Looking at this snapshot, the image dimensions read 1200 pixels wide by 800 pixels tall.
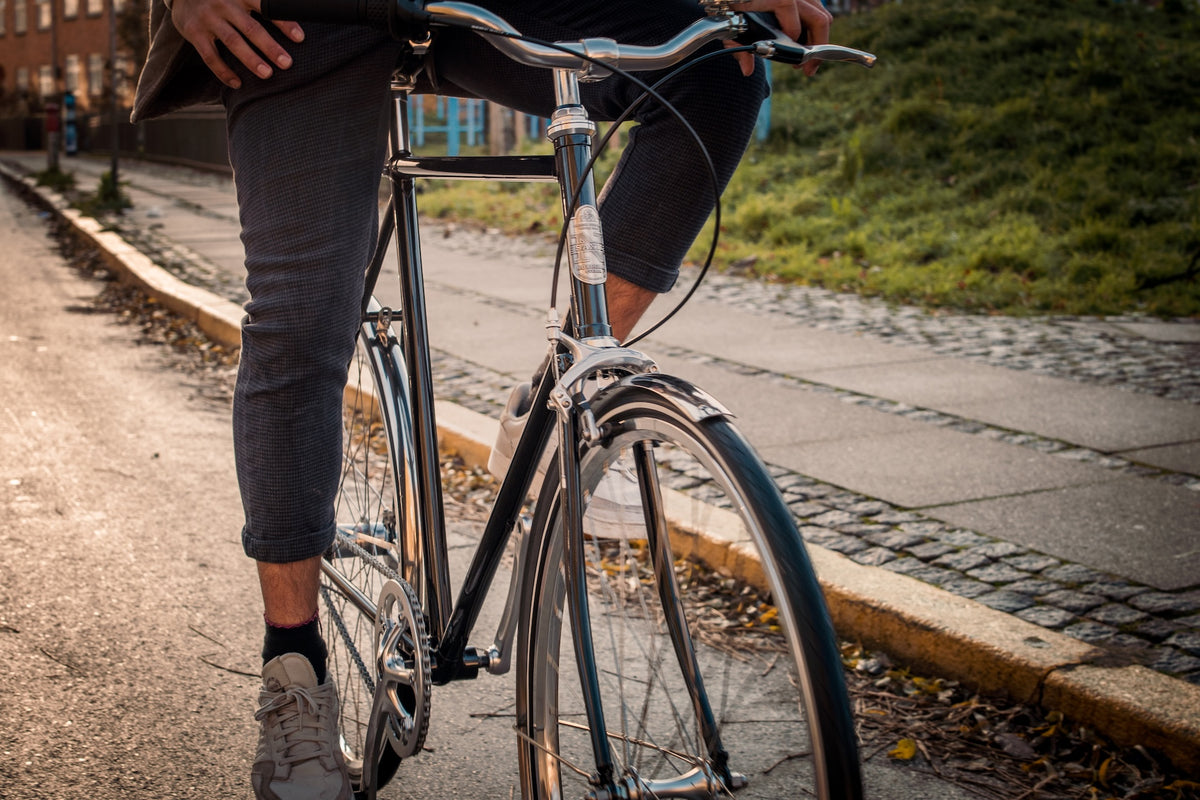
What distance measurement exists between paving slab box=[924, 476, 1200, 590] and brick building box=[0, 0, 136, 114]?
47898 millimetres

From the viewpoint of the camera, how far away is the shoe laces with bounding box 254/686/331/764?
6.36 ft

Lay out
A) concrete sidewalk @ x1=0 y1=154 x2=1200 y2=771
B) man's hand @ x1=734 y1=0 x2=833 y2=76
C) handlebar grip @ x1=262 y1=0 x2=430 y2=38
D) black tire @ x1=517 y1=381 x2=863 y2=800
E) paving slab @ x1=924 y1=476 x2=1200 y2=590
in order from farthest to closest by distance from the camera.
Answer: paving slab @ x1=924 y1=476 x2=1200 y2=590 < concrete sidewalk @ x1=0 y1=154 x2=1200 y2=771 < man's hand @ x1=734 y1=0 x2=833 y2=76 < handlebar grip @ x1=262 y1=0 x2=430 y2=38 < black tire @ x1=517 y1=381 x2=863 y2=800

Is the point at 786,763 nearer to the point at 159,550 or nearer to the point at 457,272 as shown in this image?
the point at 159,550

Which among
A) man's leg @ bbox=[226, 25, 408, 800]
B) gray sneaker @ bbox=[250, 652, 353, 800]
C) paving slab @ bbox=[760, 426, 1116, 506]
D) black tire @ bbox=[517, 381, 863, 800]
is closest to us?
black tire @ bbox=[517, 381, 863, 800]

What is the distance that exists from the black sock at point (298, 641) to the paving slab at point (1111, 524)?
209cm

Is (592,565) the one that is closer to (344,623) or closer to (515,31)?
(515,31)

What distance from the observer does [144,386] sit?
5773mm

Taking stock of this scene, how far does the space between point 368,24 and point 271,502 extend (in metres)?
0.77

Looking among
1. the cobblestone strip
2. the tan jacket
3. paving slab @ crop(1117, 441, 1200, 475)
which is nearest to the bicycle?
the tan jacket

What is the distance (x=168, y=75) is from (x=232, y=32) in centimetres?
22

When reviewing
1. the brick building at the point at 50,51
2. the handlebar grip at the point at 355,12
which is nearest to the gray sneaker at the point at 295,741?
the handlebar grip at the point at 355,12

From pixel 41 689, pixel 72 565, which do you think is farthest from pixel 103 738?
pixel 72 565

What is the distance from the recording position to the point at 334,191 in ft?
5.92

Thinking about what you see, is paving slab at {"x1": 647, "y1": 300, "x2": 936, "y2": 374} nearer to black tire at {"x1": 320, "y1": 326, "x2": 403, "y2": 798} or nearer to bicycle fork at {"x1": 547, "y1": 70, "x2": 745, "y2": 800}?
black tire at {"x1": 320, "y1": 326, "x2": 403, "y2": 798}
